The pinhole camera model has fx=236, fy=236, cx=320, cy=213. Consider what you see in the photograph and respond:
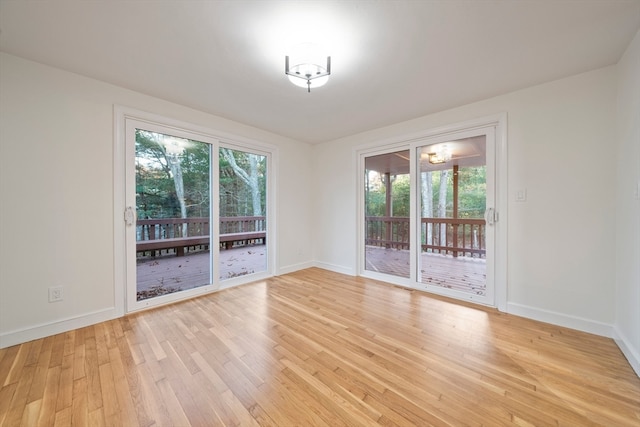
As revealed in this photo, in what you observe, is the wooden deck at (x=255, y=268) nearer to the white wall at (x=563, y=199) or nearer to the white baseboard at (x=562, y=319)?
the white baseboard at (x=562, y=319)

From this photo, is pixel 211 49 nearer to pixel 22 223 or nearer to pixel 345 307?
pixel 22 223

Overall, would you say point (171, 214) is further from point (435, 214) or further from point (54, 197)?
point (435, 214)

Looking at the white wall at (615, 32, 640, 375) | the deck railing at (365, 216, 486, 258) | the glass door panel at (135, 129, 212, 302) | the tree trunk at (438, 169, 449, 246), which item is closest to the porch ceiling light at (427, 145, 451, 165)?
the tree trunk at (438, 169, 449, 246)

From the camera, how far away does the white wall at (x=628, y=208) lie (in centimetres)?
171

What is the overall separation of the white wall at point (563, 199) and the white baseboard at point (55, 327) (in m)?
4.27

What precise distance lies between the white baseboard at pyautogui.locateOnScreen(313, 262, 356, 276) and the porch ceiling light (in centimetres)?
216

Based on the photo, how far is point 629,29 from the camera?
1.67m

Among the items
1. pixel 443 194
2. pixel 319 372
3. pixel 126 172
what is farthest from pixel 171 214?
pixel 443 194

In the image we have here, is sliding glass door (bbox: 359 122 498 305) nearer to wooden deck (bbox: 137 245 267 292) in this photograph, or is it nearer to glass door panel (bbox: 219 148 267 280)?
glass door panel (bbox: 219 148 267 280)

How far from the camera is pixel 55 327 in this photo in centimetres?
215

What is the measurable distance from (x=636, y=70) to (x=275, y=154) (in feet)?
12.6

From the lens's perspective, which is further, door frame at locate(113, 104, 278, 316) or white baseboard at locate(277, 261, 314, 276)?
white baseboard at locate(277, 261, 314, 276)

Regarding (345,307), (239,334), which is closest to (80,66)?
(239,334)

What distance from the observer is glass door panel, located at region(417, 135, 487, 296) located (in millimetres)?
2951
